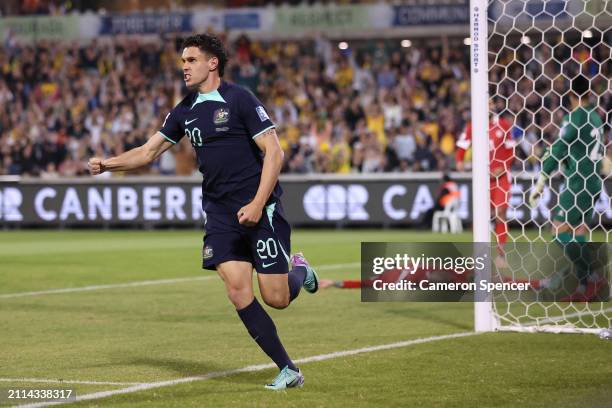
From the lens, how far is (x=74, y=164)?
30469 millimetres

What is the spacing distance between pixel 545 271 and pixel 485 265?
10.7 feet

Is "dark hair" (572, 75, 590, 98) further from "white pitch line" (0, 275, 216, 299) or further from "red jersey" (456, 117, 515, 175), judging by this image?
"white pitch line" (0, 275, 216, 299)

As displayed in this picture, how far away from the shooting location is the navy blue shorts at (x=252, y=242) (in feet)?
23.4

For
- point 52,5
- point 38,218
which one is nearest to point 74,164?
point 38,218

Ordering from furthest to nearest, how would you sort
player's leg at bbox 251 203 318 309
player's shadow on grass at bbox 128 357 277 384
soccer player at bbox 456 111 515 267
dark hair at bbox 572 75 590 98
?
soccer player at bbox 456 111 515 267
dark hair at bbox 572 75 590 98
player's shadow on grass at bbox 128 357 277 384
player's leg at bbox 251 203 318 309

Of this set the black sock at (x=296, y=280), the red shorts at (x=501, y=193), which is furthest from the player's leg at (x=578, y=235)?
the black sock at (x=296, y=280)

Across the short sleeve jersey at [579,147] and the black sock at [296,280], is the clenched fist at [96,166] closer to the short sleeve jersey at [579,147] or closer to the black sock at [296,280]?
the black sock at [296,280]

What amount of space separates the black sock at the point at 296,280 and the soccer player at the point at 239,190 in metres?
0.01

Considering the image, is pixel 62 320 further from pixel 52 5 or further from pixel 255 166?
pixel 52 5

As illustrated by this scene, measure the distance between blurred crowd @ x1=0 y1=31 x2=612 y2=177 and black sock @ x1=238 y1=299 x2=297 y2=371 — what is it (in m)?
18.9

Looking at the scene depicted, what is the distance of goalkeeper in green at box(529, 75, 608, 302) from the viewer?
1229 cm

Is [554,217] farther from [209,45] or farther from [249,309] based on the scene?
[209,45]

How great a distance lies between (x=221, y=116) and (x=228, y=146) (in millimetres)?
186

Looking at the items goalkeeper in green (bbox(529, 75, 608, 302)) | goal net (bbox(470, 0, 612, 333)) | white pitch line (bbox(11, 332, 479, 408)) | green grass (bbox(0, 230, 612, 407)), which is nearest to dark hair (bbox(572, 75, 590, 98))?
goal net (bbox(470, 0, 612, 333))
